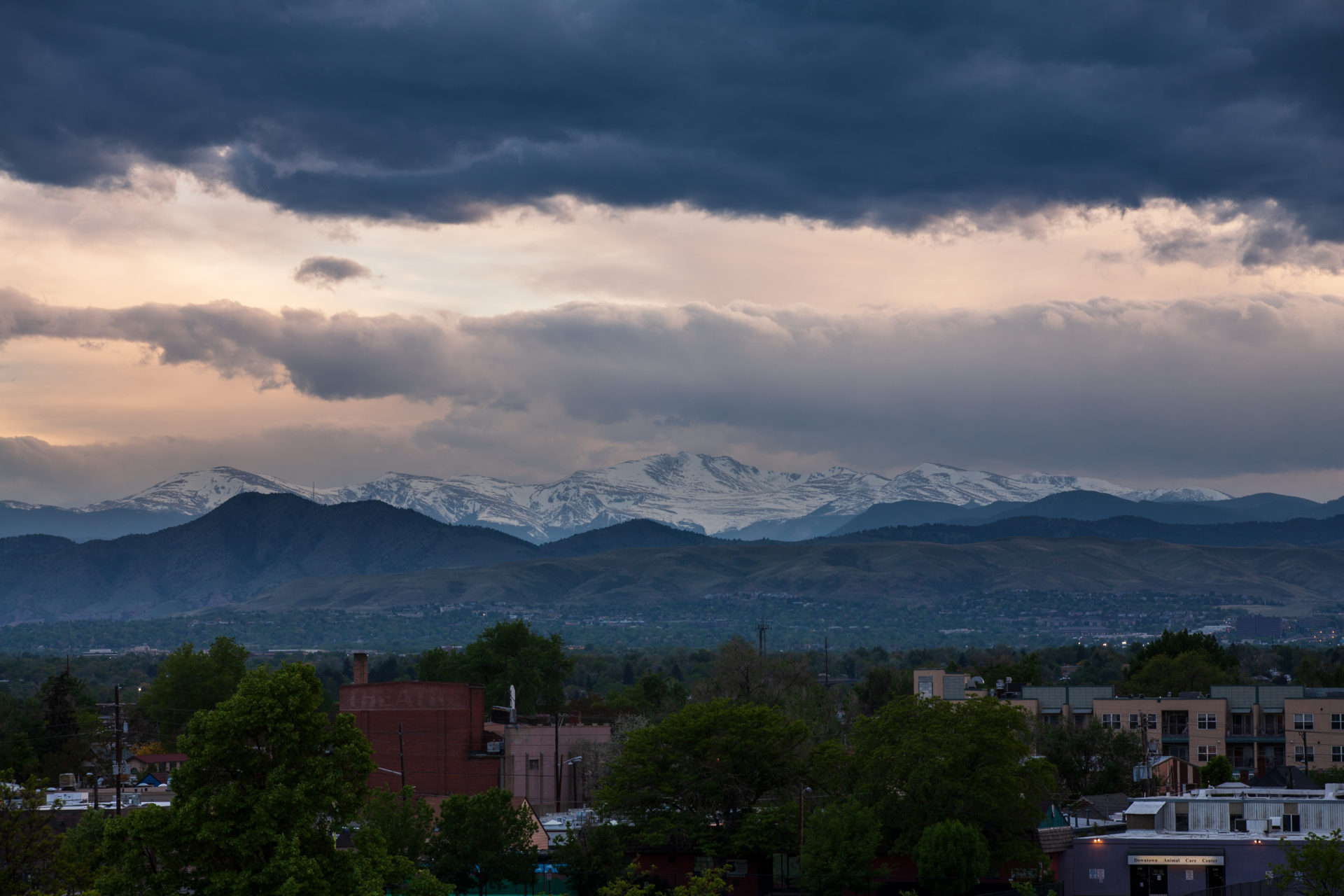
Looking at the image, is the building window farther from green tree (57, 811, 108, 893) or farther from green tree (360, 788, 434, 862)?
green tree (57, 811, 108, 893)

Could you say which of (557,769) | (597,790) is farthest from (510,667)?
(597,790)

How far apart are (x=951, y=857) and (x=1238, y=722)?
259 feet

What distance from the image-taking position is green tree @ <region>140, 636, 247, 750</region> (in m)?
155

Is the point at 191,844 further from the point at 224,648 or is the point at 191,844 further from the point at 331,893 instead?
the point at 224,648

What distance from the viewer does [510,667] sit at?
167500 millimetres

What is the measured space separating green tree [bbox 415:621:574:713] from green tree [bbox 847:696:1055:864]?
8234 cm

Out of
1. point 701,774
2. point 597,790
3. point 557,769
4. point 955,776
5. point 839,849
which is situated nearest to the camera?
point 839,849

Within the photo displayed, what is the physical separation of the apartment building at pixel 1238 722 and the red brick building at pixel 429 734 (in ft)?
153

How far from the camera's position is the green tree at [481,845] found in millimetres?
76375

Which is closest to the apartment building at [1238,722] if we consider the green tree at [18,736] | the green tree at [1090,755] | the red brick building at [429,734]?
the green tree at [1090,755]

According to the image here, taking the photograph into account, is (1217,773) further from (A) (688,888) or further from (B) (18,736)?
(B) (18,736)

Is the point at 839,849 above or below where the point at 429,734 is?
below

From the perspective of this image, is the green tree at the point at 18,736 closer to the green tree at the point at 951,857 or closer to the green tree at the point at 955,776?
the green tree at the point at 955,776

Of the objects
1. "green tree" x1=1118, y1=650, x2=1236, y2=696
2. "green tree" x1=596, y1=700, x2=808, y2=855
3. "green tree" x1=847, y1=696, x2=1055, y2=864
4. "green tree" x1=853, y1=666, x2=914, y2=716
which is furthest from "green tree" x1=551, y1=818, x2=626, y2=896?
"green tree" x1=853, y1=666, x2=914, y2=716
